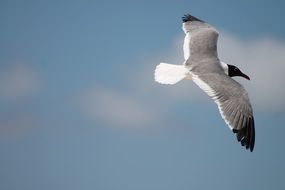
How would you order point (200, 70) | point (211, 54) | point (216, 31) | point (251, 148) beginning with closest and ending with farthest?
point (251, 148)
point (200, 70)
point (211, 54)
point (216, 31)

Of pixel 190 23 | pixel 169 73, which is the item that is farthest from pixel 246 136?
pixel 190 23

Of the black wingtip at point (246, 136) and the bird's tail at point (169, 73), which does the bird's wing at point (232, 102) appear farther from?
the bird's tail at point (169, 73)

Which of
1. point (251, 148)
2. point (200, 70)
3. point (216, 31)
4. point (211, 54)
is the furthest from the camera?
point (216, 31)

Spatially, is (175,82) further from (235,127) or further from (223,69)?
(235,127)

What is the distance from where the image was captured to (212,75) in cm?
786

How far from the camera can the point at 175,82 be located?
820 cm

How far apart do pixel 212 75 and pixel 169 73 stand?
0.68m

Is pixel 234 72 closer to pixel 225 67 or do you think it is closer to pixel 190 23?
pixel 225 67

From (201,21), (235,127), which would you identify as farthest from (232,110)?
(201,21)

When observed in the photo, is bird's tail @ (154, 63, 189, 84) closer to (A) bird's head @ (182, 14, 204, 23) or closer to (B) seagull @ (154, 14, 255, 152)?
(B) seagull @ (154, 14, 255, 152)

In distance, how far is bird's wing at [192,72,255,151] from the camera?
7.23m

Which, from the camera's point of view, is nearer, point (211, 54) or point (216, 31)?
point (211, 54)

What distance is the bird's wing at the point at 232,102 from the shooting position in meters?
7.23

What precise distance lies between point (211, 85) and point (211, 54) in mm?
1188
